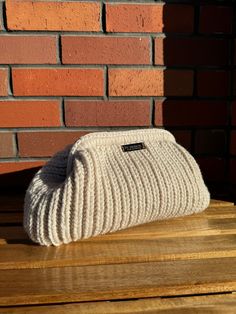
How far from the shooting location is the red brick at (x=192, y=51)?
1163mm

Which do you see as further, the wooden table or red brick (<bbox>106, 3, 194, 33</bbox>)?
red brick (<bbox>106, 3, 194, 33</bbox>)

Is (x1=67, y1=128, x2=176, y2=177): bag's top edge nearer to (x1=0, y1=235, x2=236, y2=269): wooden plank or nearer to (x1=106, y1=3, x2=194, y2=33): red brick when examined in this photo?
(x1=0, y1=235, x2=236, y2=269): wooden plank

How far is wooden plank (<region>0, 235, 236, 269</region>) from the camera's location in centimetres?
74

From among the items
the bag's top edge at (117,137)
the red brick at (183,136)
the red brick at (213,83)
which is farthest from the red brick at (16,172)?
the red brick at (213,83)

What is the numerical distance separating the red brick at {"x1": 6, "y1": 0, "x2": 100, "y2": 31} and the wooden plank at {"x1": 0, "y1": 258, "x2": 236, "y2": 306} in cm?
71

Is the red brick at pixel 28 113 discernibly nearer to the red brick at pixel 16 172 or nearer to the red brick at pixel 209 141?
the red brick at pixel 16 172

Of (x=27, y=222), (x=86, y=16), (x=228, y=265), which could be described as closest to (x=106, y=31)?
(x=86, y=16)

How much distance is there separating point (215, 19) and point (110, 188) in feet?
2.24

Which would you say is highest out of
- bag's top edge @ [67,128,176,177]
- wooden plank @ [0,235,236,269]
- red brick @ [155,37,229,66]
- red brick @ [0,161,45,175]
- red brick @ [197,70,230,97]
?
red brick @ [155,37,229,66]

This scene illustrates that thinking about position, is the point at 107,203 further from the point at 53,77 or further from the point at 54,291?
the point at 53,77

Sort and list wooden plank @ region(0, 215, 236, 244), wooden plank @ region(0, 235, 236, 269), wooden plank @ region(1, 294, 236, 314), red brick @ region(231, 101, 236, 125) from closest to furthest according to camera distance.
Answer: wooden plank @ region(1, 294, 236, 314)
wooden plank @ region(0, 235, 236, 269)
wooden plank @ region(0, 215, 236, 244)
red brick @ region(231, 101, 236, 125)

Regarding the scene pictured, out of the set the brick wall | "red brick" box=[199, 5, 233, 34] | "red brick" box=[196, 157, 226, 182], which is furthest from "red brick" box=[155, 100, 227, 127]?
"red brick" box=[199, 5, 233, 34]

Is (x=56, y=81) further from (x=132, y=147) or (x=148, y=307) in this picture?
(x=148, y=307)

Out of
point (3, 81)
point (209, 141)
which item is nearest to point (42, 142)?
Result: point (3, 81)
